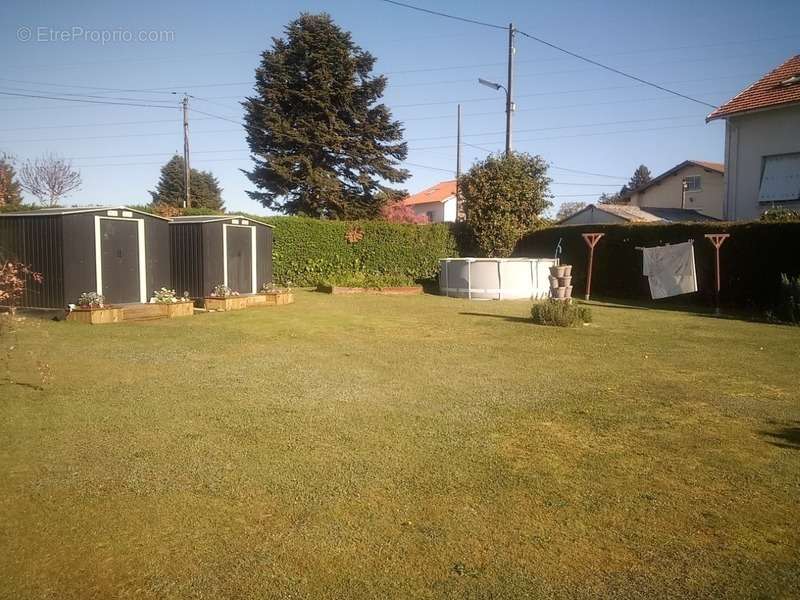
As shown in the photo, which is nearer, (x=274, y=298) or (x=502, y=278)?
(x=274, y=298)

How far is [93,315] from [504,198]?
15.8 meters

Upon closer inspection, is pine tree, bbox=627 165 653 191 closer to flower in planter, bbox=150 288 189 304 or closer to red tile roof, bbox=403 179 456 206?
red tile roof, bbox=403 179 456 206

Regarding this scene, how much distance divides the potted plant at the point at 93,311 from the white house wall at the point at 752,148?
21.5 meters

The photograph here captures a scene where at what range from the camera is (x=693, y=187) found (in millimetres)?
36281

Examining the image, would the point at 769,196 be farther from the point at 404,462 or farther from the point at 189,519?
the point at 189,519

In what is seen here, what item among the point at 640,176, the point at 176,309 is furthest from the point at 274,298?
the point at 640,176

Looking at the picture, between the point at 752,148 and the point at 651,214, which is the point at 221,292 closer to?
the point at 752,148

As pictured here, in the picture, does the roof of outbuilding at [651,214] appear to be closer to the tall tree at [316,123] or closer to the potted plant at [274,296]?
the tall tree at [316,123]

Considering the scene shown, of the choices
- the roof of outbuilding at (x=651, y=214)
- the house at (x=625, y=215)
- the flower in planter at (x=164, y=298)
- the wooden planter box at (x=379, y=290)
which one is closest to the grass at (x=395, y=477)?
the flower in planter at (x=164, y=298)

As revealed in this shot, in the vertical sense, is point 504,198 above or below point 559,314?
above

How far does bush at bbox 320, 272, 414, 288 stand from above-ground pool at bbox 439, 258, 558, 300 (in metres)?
2.90

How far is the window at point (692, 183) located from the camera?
36094mm

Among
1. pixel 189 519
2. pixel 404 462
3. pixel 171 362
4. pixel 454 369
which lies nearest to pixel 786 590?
pixel 404 462

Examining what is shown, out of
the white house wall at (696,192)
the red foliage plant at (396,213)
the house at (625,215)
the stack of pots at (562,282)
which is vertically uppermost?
the white house wall at (696,192)
